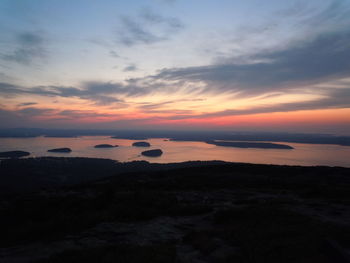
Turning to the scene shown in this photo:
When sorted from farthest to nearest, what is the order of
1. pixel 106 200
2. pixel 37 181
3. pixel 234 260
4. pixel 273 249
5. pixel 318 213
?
pixel 37 181
pixel 106 200
pixel 318 213
pixel 273 249
pixel 234 260

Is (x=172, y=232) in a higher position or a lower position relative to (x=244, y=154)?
higher

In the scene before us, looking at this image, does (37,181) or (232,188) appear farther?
(37,181)

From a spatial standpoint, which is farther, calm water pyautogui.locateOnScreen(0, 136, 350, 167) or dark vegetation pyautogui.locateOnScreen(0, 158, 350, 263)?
calm water pyautogui.locateOnScreen(0, 136, 350, 167)

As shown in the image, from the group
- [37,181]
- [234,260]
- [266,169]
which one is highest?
[234,260]

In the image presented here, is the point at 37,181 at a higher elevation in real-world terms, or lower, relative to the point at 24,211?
lower

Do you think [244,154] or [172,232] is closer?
[172,232]

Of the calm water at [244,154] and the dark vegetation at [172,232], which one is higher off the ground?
the dark vegetation at [172,232]

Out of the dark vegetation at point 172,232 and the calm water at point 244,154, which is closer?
the dark vegetation at point 172,232

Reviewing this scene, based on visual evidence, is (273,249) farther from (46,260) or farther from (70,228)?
(70,228)

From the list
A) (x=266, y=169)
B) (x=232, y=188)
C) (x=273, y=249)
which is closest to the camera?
(x=273, y=249)

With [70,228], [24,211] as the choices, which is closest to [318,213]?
[70,228]

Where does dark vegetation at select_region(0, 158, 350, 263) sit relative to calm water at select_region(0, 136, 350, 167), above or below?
above
